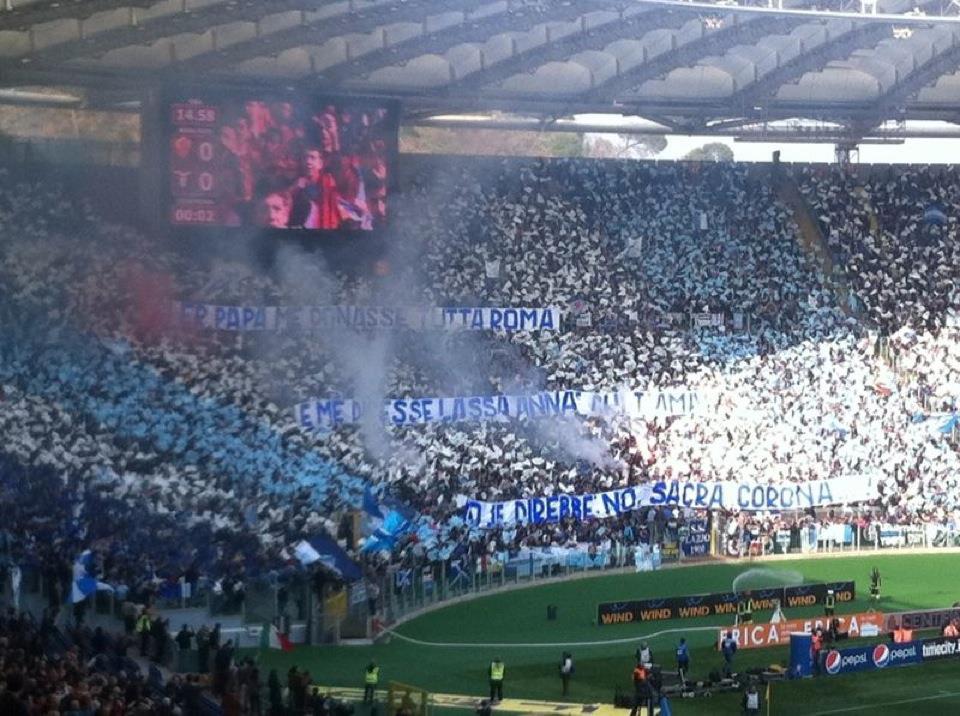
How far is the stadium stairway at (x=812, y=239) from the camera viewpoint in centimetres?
5803

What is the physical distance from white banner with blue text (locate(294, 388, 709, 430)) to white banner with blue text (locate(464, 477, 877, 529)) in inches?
136

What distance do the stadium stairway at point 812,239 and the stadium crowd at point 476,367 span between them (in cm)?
36

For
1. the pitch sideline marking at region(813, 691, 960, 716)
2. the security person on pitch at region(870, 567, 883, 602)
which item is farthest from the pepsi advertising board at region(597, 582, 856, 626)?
the pitch sideline marking at region(813, 691, 960, 716)

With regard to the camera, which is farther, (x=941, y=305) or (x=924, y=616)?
(x=941, y=305)

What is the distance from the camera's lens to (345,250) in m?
52.5

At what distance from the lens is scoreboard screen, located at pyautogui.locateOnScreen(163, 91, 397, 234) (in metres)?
48.4

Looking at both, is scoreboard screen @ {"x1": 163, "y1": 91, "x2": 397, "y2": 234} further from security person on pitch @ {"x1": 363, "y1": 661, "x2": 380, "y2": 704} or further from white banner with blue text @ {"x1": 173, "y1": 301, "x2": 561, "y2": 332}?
security person on pitch @ {"x1": 363, "y1": 661, "x2": 380, "y2": 704}

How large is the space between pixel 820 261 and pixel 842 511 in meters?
11.8

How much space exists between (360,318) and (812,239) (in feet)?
57.7

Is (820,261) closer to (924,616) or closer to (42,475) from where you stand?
(924,616)

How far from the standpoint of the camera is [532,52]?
4997 centimetres

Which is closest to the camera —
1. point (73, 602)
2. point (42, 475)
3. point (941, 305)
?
point (73, 602)

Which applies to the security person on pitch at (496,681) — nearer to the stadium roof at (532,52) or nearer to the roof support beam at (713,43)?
the stadium roof at (532,52)

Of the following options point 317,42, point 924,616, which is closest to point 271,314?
point 317,42
